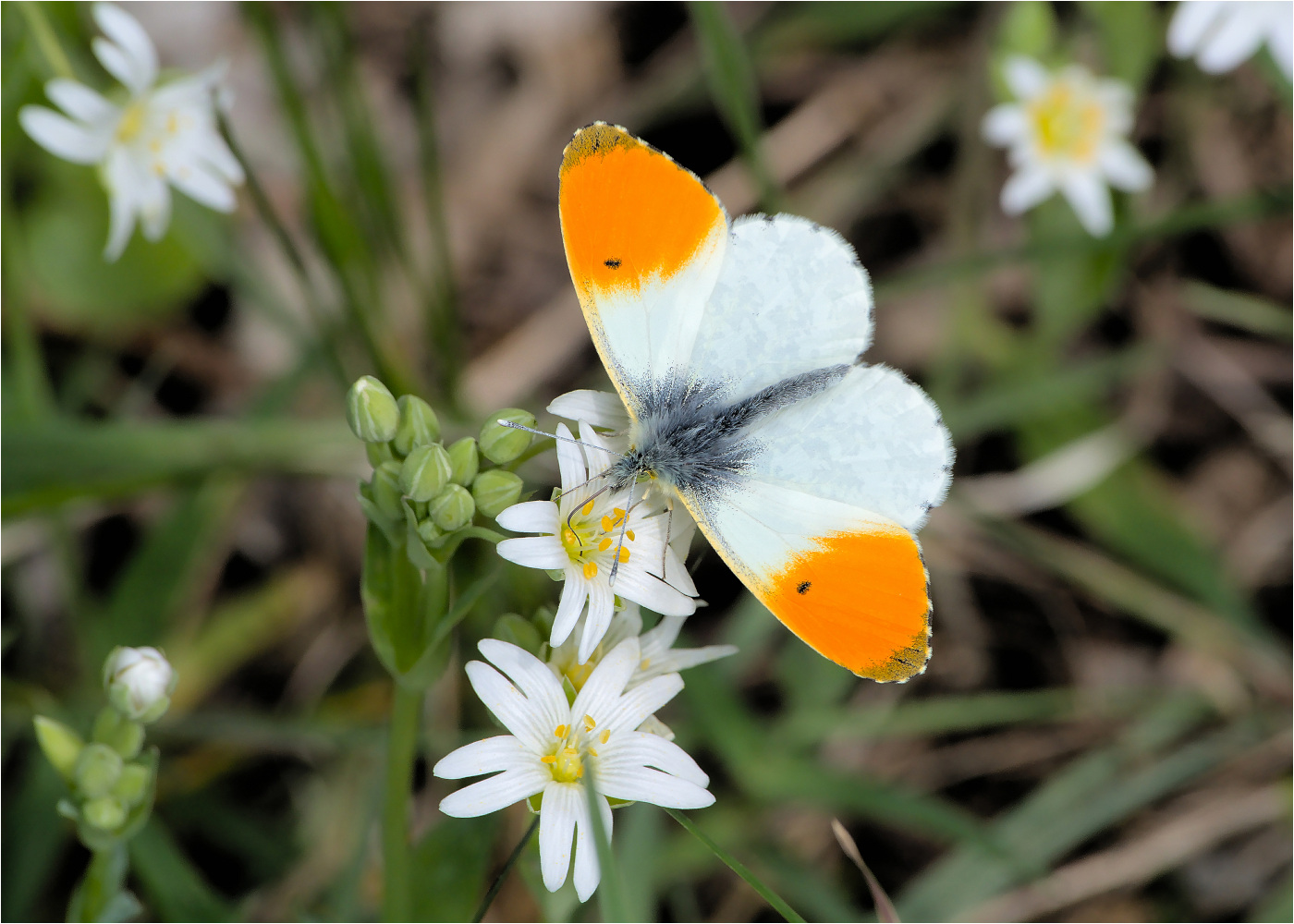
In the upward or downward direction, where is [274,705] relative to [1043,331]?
downward

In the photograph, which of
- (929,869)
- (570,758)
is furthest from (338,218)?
(929,869)

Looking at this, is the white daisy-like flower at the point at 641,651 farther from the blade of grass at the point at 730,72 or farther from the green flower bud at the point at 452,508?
the blade of grass at the point at 730,72

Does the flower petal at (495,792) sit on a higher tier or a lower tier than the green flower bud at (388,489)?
lower

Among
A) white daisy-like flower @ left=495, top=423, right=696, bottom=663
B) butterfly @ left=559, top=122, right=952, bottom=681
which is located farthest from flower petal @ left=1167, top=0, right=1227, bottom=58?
white daisy-like flower @ left=495, top=423, right=696, bottom=663

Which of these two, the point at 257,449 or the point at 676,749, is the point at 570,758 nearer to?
the point at 676,749

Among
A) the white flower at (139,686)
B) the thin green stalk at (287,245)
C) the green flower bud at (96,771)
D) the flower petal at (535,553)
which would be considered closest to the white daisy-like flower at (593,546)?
the flower petal at (535,553)

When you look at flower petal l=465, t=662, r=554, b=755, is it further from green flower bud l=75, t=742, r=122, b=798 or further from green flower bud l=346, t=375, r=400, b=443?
green flower bud l=75, t=742, r=122, b=798
